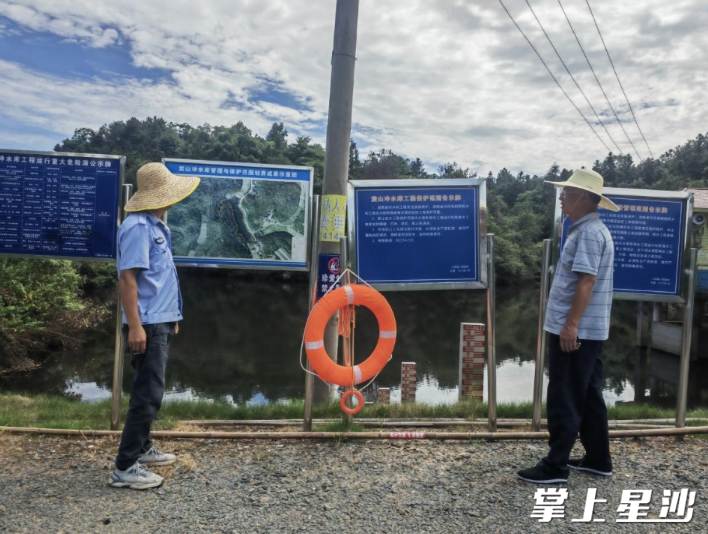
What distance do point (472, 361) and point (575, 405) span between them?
5.12 metres

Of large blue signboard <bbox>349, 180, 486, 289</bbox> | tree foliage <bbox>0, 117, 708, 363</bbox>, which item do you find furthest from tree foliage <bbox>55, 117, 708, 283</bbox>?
large blue signboard <bbox>349, 180, 486, 289</bbox>

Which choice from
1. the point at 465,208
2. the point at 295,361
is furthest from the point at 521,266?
the point at 465,208

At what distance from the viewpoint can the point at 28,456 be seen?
2766 mm

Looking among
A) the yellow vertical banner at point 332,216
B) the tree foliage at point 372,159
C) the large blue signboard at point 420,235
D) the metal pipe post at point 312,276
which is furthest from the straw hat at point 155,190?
the tree foliage at point 372,159

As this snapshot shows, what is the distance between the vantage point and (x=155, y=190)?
2594mm

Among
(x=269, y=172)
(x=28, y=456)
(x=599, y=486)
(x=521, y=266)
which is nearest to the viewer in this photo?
(x=599, y=486)

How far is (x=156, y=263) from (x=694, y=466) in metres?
2.73

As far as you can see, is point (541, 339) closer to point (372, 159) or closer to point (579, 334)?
point (579, 334)

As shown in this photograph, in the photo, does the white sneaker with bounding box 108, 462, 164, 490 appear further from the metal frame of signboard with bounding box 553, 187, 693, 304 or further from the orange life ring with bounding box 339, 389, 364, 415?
the metal frame of signboard with bounding box 553, 187, 693, 304

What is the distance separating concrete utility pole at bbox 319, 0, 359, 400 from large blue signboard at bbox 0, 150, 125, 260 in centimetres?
148

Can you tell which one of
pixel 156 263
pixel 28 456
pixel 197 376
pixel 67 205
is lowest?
pixel 197 376

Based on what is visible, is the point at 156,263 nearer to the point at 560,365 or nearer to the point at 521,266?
the point at 560,365

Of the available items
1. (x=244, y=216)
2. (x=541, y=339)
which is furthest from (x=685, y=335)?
(x=244, y=216)

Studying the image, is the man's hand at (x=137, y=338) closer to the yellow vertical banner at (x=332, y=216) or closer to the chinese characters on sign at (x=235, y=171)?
the chinese characters on sign at (x=235, y=171)
